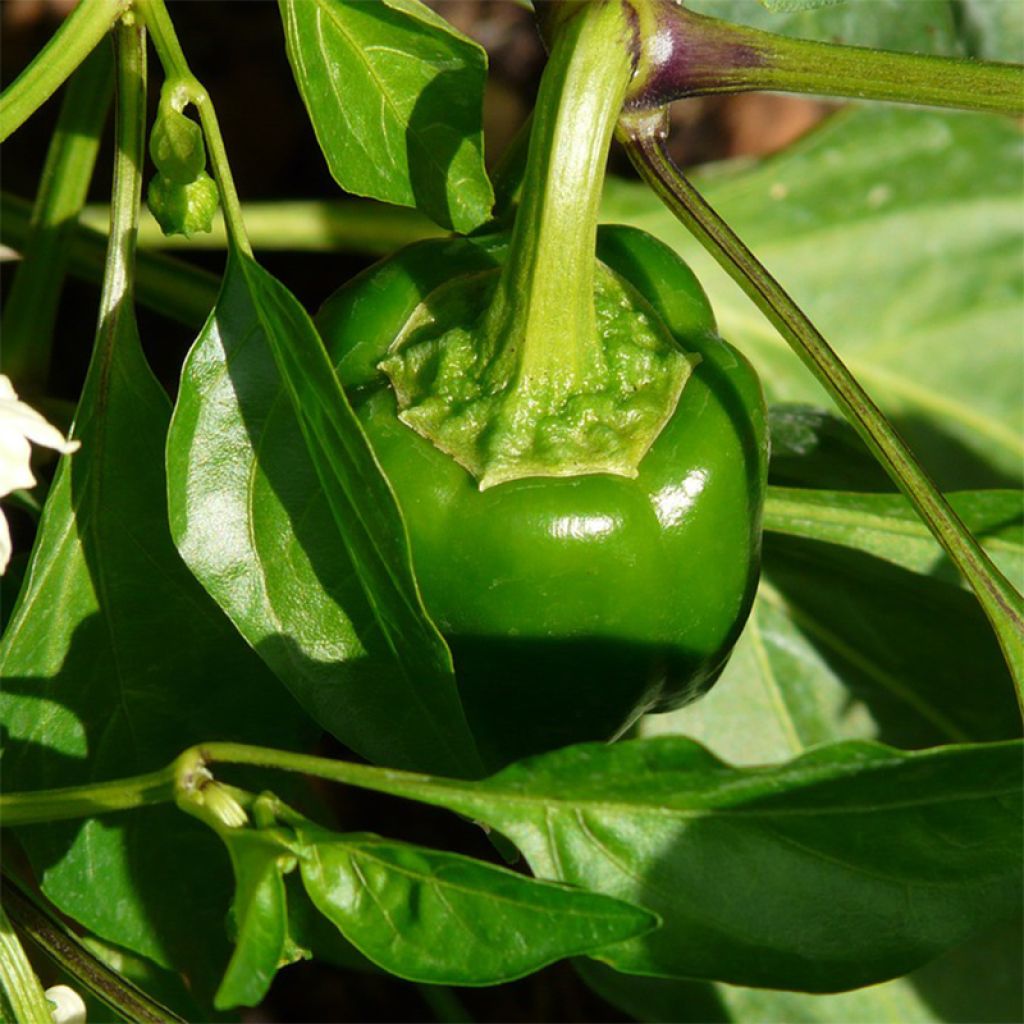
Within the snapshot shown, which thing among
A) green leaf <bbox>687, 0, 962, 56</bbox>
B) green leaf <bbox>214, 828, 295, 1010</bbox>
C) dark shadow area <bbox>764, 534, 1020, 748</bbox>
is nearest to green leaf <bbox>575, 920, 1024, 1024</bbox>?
dark shadow area <bbox>764, 534, 1020, 748</bbox>

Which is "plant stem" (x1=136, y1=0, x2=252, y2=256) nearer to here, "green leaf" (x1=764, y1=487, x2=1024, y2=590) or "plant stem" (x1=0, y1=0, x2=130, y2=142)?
"plant stem" (x1=0, y1=0, x2=130, y2=142)

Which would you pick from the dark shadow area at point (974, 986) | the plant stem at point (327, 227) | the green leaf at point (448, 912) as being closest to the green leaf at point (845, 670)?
the dark shadow area at point (974, 986)

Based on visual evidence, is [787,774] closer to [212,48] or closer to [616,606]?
[616,606]

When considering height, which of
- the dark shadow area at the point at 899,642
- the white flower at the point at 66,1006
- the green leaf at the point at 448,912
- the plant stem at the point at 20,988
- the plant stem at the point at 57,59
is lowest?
the plant stem at the point at 20,988

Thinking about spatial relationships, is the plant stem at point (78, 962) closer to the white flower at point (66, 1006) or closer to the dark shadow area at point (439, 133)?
the white flower at point (66, 1006)

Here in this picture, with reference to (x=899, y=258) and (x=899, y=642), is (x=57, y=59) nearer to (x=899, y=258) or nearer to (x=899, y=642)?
(x=899, y=642)
